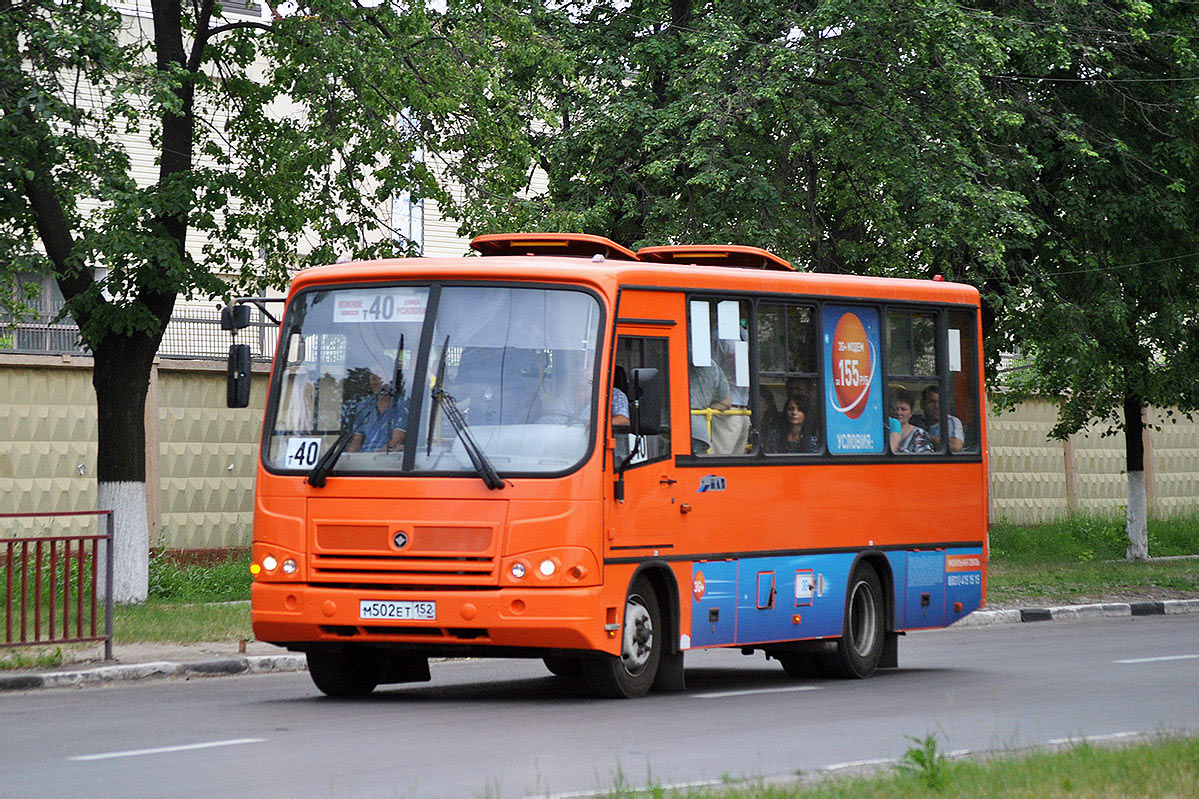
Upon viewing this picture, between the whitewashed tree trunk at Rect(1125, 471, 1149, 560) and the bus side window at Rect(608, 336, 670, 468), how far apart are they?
20.4 meters

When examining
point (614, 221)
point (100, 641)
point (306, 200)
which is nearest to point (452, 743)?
point (100, 641)

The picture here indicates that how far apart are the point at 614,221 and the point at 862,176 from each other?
346 cm

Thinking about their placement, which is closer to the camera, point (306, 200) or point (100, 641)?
point (100, 641)

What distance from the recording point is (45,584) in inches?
568

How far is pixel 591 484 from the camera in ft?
38.9

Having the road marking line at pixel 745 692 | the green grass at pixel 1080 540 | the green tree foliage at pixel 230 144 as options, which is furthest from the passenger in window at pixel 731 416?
the green grass at pixel 1080 540

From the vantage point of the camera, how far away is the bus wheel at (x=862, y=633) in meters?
14.7

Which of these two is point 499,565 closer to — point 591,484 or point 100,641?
point 591,484

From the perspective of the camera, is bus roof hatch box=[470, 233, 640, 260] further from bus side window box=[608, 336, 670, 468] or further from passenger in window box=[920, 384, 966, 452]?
passenger in window box=[920, 384, 966, 452]

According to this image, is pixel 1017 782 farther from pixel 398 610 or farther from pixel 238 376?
pixel 238 376

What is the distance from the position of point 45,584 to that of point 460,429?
4419 mm

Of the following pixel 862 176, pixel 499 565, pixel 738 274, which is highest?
pixel 862 176

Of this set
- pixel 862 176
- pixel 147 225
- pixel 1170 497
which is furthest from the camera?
pixel 1170 497

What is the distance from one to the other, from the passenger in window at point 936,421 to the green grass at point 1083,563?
26.1ft
